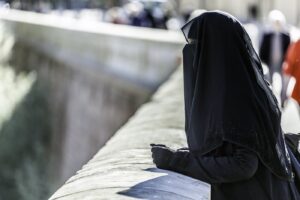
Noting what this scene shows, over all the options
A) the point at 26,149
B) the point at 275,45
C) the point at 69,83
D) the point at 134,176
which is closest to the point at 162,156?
the point at 134,176

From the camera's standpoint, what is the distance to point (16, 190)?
1337 cm

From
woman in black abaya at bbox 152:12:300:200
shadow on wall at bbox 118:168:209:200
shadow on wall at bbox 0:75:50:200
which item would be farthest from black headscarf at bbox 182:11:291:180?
shadow on wall at bbox 0:75:50:200

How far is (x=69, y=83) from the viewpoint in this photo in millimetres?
15383

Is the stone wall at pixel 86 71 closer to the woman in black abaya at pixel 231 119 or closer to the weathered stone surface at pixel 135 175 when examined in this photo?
the weathered stone surface at pixel 135 175

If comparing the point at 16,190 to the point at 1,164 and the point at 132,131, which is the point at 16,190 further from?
the point at 132,131

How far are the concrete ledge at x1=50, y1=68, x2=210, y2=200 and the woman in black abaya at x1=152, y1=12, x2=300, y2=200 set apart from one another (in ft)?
1.22

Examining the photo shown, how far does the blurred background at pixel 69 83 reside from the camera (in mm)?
12273

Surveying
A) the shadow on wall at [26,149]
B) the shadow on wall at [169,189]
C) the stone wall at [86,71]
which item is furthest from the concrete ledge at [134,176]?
the shadow on wall at [26,149]

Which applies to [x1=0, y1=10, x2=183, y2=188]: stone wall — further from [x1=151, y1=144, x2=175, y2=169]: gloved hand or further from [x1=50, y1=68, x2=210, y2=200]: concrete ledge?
[x1=151, y1=144, x2=175, y2=169]: gloved hand

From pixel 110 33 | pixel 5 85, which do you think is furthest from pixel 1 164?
pixel 110 33

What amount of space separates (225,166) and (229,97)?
242mm

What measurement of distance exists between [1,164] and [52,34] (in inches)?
125

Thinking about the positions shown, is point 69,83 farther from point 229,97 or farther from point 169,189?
point 229,97

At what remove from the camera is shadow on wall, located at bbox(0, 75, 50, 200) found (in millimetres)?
13406
